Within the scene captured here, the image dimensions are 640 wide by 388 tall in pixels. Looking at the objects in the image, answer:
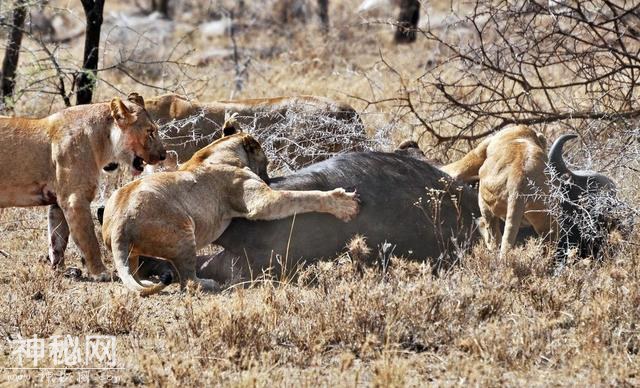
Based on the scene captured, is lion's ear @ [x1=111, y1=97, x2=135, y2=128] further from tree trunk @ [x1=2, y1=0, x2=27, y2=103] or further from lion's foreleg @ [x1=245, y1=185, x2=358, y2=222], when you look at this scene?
tree trunk @ [x1=2, y1=0, x2=27, y2=103]

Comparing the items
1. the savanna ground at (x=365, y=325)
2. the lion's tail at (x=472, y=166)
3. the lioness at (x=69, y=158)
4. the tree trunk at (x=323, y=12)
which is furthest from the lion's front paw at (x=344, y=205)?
the tree trunk at (x=323, y=12)

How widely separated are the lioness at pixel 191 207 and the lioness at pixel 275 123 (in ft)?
6.40

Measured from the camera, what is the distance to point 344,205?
6762 millimetres

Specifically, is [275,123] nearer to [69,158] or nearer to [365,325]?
[69,158]

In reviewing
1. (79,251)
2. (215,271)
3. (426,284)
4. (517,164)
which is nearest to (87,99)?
(79,251)

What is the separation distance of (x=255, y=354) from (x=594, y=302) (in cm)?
167

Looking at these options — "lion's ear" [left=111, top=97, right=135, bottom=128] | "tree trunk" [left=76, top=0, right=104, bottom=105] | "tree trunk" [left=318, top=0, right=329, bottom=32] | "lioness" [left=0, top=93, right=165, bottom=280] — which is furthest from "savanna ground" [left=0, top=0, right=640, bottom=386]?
"tree trunk" [left=318, top=0, right=329, bottom=32]

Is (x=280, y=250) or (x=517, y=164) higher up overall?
(x=517, y=164)

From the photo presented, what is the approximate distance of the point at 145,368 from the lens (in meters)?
4.91

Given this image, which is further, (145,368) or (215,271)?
(215,271)

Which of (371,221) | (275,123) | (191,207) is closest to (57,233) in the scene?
(191,207)

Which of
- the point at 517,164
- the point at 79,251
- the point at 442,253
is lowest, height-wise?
the point at 79,251

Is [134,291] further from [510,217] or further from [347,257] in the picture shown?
[510,217]

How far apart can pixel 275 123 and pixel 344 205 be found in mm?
2616
